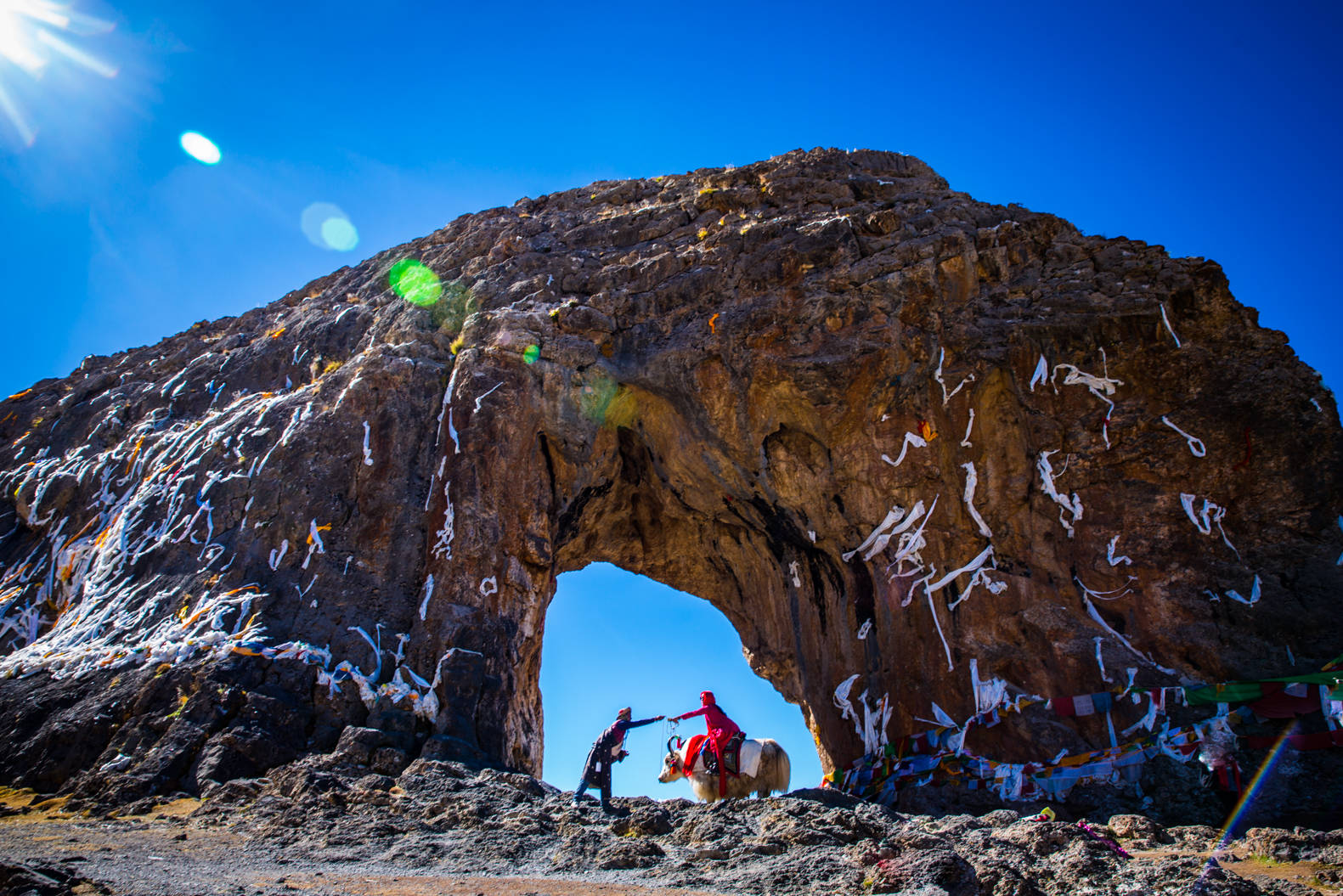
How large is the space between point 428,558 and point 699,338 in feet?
20.7

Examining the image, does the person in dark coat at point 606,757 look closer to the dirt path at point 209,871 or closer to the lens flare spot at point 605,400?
the dirt path at point 209,871

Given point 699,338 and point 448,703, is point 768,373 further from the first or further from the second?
point 448,703

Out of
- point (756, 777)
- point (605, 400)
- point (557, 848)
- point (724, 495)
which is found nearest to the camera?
point (557, 848)

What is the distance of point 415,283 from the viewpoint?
1905 centimetres

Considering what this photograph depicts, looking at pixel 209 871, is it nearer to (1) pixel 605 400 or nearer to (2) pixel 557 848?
(2) pixel 557 848

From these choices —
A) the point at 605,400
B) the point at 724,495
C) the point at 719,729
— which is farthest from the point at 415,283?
the point at 719,729

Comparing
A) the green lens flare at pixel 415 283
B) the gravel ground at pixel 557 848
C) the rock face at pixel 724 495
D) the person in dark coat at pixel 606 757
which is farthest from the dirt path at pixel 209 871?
the green lens flare at pixel 415 283

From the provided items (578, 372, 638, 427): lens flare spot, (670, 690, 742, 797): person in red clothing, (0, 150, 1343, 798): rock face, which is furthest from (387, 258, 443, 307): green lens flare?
(670, 690, 742, 797): person in red clothing

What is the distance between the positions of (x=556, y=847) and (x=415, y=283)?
1463 centimetres

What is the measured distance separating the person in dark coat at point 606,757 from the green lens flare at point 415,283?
1083 cm

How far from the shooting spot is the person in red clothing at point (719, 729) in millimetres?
11664

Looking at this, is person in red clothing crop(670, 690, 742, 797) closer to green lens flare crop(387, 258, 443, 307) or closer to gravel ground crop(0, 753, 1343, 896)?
gravel ground crop(0, 753, 1343, 896)

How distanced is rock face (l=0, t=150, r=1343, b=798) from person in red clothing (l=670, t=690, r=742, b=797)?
3031 mm

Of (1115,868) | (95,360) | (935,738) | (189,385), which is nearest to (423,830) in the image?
(1115,868)
